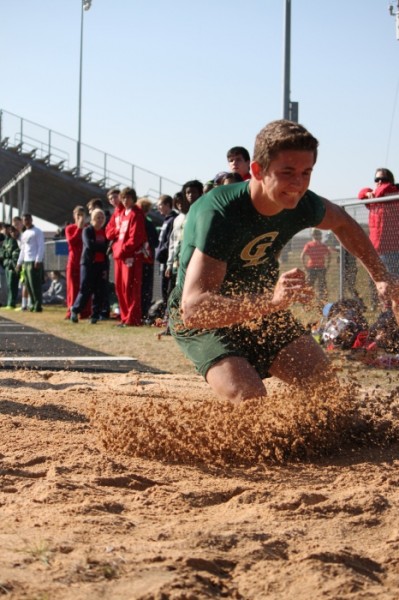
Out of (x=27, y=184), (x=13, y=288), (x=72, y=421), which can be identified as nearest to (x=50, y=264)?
(x=13, y=288)

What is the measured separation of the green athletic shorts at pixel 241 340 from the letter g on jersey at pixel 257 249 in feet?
1.14

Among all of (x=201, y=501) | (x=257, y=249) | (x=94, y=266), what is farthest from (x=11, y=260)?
(x=201, y=501)

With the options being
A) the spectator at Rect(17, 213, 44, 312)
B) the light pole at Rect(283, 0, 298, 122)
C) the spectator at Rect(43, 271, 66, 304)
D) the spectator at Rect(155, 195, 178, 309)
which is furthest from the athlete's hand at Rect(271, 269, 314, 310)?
→ the spectator at Rect(43, 271, 66, 304)

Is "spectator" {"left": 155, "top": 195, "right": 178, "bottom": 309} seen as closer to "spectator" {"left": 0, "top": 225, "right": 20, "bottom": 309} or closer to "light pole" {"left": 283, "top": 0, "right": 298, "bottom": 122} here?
"light pole" {"left": 283, "top": 0, "right": 298, "bottom": 122}

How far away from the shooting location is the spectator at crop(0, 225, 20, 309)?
74.8 ft

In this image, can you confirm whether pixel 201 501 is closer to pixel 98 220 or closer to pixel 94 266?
pixel 98 220

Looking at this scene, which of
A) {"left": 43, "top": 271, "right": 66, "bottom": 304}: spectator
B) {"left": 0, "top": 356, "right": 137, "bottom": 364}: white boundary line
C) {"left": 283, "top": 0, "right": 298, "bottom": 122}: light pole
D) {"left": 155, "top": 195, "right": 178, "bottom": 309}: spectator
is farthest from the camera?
{"left": 43, "top": 271, "right": 66, "bottom": 304}: spectator

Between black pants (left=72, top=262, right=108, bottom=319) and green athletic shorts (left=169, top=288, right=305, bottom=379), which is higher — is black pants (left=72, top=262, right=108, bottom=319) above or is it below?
above

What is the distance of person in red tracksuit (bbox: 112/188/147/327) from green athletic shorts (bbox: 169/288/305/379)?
29.5 ft

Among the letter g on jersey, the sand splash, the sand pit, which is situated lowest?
the sand pit

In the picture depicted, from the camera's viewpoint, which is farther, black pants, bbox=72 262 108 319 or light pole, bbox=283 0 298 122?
black pants, bbox=72 262 108 319

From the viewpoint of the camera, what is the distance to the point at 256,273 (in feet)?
17.1

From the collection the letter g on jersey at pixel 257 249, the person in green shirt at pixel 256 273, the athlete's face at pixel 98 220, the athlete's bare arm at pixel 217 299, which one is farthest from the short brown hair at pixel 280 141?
the athlete's face at pixel 98 220

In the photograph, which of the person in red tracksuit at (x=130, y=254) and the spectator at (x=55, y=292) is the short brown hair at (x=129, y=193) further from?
the spectator at (x=55, y=292)
